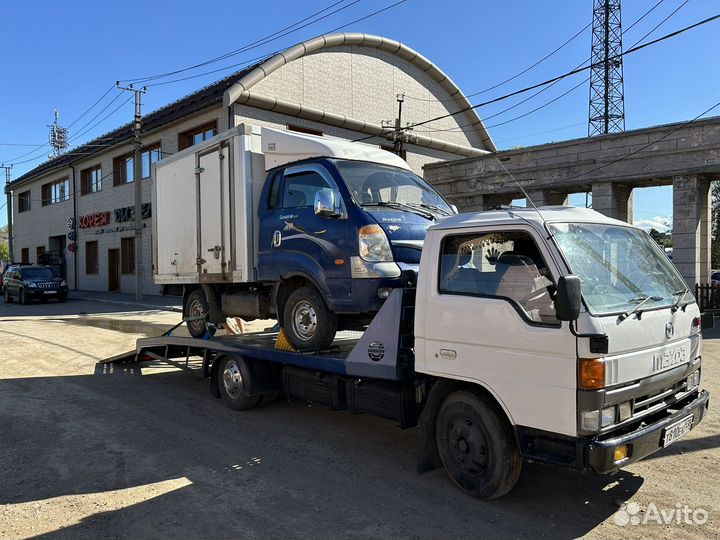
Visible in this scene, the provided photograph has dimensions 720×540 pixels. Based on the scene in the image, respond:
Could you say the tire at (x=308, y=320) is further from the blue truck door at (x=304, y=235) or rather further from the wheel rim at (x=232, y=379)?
the wheel rim at (x=232, y=379)

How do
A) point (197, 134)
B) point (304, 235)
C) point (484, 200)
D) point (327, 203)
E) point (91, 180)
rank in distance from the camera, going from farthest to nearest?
point (91, 180), point (197, 134), point (484, 200), point (304, 235), point (327, 203)

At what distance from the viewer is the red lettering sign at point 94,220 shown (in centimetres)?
2975

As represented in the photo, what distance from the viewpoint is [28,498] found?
4.16 metres

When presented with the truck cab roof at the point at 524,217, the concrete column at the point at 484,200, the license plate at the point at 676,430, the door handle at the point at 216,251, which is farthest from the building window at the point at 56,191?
the license plate at the point at 676,430

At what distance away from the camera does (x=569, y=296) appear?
3.29 meters

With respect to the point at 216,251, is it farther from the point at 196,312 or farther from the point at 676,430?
the point at 676,430

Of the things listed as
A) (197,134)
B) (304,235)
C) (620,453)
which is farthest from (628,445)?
(197,134)

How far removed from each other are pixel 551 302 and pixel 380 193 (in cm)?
265

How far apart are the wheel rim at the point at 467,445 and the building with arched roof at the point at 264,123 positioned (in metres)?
16.0

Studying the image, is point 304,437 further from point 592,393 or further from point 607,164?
point 607,164

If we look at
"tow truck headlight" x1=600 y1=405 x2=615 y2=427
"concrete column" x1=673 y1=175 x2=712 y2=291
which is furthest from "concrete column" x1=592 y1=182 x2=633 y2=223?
"tow truck headlight" x1=600 y1=405 x2=615 y2=427

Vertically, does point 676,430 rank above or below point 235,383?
above

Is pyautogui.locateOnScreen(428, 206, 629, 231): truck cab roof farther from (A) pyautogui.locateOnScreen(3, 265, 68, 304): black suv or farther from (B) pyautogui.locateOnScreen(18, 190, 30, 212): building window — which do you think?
(B) pyautogui.locateOnScreen(18, 190, 30, 212): building window

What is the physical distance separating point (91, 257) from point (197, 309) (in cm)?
2751
